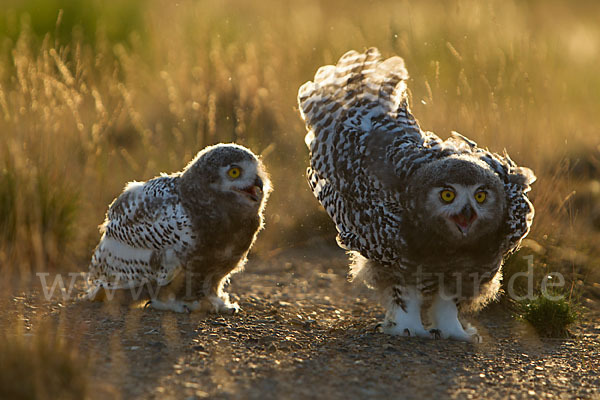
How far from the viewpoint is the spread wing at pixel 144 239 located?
4.95m

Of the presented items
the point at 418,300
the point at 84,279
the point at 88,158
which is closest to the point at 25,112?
the point at 88,158

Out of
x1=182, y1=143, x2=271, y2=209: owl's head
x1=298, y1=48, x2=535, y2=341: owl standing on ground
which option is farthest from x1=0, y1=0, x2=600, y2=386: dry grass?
x1=182, y1=143, x2=271, y2=209: owl's head

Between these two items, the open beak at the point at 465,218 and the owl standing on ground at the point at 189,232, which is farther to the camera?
the owl standing on ground at the point at 189,232

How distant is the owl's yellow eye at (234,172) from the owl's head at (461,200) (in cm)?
132

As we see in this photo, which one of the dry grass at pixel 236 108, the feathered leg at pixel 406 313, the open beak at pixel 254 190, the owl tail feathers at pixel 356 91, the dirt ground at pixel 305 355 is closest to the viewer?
the dirt ground at pixel 305 355

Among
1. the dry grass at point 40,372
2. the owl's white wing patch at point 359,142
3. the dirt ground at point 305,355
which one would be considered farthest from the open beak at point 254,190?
the dry grass at point 40,372

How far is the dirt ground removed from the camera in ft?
12.0

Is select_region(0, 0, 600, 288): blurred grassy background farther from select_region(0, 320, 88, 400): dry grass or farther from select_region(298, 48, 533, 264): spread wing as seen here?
select_region(0, 320, 88, 400): dry grass

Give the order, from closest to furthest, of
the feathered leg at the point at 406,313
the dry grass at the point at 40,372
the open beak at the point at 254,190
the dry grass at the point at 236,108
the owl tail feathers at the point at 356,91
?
the dry grass at the point at 40,372
the feathered leg at the point at 406,313
the open beak at the point at 254,190
the owl tail feathers at the point at 356,91
the dry grass at the point at 236,108

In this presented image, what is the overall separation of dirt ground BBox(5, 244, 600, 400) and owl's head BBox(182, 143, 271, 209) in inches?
37.5

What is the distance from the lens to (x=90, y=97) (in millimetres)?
8633

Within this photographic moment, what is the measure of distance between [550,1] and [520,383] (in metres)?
18.3

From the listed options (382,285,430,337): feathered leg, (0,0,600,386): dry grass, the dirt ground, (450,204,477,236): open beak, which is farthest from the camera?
(0,0,600,386): dry grass

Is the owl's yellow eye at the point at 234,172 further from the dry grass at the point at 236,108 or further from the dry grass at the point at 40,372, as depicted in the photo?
the dry grass at the point at 40,372
